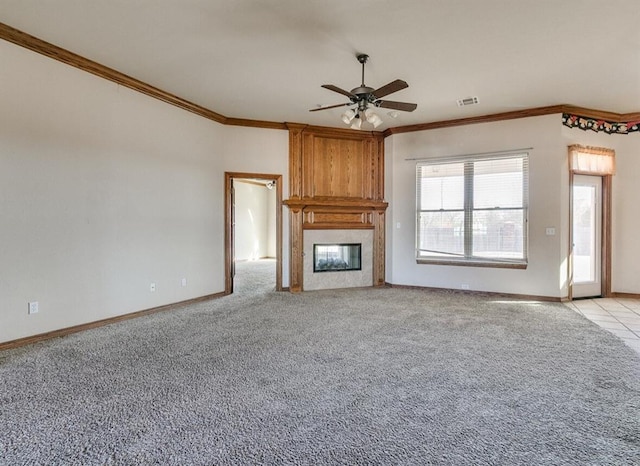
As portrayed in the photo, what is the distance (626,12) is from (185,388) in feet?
15.4

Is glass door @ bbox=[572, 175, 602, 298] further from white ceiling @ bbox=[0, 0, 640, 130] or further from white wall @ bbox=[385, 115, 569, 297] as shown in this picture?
white ceiling @ bbox=[0, 0, 640, 130]

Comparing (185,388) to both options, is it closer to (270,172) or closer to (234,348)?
(234,348)

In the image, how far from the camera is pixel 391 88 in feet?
11.0

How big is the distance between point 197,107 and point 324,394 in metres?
4.57

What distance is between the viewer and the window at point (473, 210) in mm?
5465

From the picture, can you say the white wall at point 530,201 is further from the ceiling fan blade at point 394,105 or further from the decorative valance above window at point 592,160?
the ceiling fan blade at point 394,105

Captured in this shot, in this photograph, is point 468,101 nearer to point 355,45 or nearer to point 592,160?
point 592,160

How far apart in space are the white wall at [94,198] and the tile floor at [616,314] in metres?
5.34

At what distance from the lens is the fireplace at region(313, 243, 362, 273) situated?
624 cm

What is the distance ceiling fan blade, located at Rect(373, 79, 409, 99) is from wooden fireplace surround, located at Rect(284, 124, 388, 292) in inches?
108

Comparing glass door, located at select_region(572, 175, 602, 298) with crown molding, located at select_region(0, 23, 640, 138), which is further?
glass door, located at select_region(572, 175, 602, 298)

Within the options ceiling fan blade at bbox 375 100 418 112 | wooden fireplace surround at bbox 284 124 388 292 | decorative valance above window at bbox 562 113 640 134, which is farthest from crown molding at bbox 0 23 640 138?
ceiling fan blade at bbox 375 100 418 112

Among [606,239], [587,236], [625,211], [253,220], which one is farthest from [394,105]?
[253,220]

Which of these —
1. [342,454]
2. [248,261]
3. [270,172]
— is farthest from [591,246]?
[248,261]
